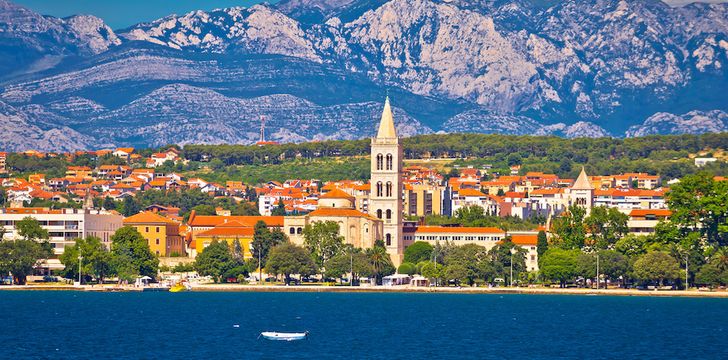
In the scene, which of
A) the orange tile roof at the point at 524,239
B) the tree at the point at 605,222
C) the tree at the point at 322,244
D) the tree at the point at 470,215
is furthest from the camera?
the tree at the point at 470,215

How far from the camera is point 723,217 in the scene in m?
124

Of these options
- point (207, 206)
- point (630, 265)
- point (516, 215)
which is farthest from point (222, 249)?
point (516, 215)

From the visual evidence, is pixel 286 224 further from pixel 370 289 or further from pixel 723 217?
pixel 723 217

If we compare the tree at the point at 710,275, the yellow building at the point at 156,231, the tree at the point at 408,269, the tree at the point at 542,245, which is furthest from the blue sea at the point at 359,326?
the yellow building at the point at 156,231

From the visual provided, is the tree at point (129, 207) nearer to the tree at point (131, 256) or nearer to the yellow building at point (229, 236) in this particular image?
the yellow building at point (229, 236)

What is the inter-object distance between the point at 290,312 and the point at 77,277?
1177 inches

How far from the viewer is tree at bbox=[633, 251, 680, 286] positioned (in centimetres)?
11588

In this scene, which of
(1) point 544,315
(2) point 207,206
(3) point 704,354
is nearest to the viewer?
(3) point 704,354

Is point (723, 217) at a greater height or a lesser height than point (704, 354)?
greater

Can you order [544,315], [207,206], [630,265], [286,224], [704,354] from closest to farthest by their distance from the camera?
[704,354] < [544,315] < [630,265] < [286,224] < [207,206]

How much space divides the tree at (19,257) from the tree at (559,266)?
1379 inches

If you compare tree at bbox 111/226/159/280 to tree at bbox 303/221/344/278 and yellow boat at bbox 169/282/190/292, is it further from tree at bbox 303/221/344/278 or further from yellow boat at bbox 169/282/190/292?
tree at bbox 303/221/344/278

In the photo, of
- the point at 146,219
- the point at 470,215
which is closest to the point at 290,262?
the point at 146,219

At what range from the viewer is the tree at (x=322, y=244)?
422ft
